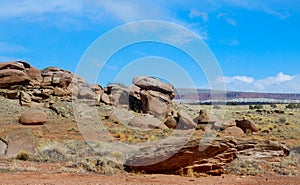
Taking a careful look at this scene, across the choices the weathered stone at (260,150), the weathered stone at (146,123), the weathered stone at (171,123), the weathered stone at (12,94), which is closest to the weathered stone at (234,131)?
the weathered stone at (171,123)

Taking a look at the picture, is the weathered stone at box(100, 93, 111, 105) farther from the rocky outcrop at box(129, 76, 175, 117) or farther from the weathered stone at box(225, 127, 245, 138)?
the weathered stone at box(225, 127, 245, 138)

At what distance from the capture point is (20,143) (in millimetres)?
15148

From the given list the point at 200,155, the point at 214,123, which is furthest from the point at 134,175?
the point at 214,123

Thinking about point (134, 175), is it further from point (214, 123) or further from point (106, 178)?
point (214, 123)

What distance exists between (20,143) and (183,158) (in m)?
6.94

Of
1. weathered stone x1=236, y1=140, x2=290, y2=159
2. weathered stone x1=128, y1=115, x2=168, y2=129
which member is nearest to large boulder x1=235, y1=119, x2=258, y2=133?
weathered stone x1=128, y1=115, x2=168, y2=129

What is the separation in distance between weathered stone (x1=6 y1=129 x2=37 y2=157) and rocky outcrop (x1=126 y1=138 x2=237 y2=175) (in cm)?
462

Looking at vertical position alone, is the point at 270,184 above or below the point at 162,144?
below

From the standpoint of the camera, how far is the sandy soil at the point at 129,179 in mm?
10242

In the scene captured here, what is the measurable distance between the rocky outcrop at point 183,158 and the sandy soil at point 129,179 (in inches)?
19.0

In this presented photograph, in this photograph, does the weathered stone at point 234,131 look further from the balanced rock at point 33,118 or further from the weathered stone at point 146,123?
the balanced rock at point 33,118

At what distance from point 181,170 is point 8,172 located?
5387 millimetres

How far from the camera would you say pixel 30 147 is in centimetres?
1509

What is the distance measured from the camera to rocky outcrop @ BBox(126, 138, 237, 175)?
1230cm
